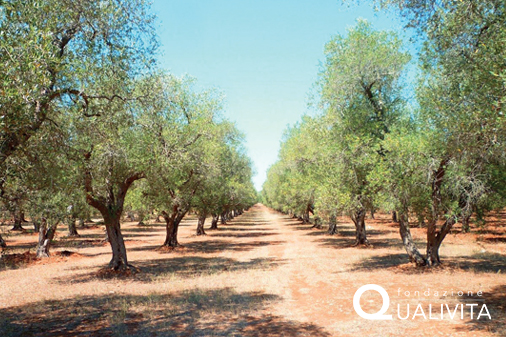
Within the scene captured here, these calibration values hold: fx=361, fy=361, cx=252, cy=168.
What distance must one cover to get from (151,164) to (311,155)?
1919 cm

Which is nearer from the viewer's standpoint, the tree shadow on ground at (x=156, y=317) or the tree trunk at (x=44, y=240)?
the tree shadow on ground at (x=156, y=317)

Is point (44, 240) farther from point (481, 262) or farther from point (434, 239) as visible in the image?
point (481, 262)

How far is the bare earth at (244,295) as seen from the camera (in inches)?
457

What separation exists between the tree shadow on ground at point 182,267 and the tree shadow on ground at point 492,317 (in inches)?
504

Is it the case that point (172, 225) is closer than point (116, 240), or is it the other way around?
point (116, 240)

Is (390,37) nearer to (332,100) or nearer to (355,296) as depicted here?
(332,100)

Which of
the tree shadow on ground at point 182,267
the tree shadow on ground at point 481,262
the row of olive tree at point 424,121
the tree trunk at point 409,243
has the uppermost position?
the row of olive tree at point 424,121

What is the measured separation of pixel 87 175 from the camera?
58.1 ft

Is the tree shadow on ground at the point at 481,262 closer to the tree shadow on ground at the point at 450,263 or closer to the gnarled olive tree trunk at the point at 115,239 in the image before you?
the tree shadow on ground at the point at 450,263

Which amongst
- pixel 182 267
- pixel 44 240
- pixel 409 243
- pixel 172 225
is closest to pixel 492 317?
pixel 409 243

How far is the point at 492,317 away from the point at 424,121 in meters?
8.75

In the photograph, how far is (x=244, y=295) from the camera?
16.3 meters

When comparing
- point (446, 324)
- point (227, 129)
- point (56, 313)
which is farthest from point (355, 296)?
point (227, 129)

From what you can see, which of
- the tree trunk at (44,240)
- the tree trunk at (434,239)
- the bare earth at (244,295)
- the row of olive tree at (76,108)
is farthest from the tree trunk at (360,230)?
the tree trunk at (44,240)
